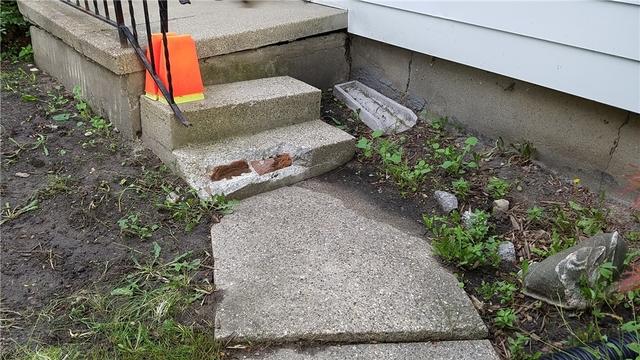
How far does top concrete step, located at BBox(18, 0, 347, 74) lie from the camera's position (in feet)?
9.43

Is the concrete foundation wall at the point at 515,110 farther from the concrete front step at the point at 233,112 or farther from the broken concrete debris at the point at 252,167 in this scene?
the broken concrete debris at the point at 252,167

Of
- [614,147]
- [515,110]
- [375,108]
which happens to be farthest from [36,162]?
[614,147]

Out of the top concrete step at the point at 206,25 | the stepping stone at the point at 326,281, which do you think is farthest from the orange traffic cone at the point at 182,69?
the stepping stone at the point at 326,281

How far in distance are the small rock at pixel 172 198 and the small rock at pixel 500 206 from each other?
4.64ft

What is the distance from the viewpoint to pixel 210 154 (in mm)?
2678

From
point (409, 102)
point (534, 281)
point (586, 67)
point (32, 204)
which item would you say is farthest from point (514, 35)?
point (32, 204)

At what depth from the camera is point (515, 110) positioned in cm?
292

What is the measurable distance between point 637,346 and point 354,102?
2153 millimetres

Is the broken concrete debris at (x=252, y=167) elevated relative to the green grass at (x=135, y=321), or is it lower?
elevated

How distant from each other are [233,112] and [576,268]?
5.48 feet

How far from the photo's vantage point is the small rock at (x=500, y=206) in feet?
8.37

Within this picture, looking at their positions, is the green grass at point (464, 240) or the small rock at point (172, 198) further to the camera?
the small rock at point (172, 198)

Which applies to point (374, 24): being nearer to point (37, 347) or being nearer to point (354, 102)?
point (354, 102)

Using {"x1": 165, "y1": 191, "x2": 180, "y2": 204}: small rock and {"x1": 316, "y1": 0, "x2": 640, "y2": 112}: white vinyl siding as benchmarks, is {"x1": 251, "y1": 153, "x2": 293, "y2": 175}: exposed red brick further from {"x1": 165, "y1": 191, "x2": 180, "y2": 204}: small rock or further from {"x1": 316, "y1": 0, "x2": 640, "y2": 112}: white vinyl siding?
{"x1": 316, "y1": 0, "x2": 640, "y2": 112}: white vinyl siding
